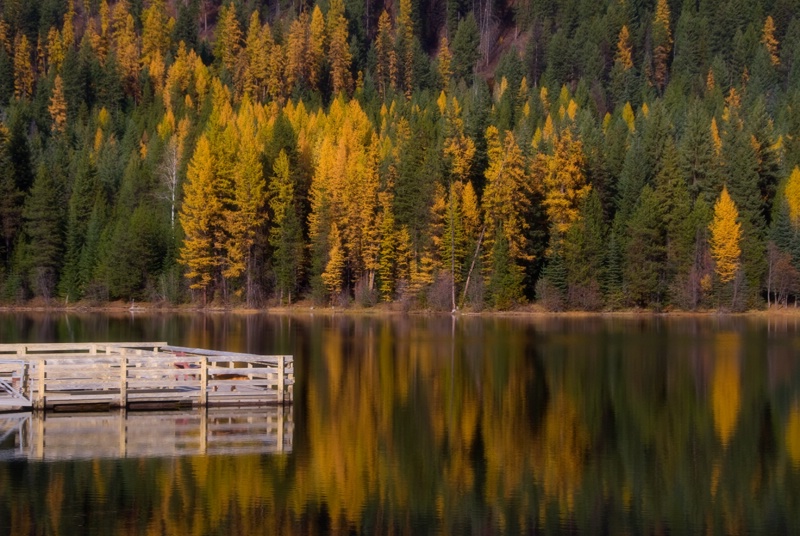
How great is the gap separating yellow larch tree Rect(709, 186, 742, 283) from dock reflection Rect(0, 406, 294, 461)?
65.4 meters

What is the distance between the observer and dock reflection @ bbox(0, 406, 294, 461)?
29250 millimetres

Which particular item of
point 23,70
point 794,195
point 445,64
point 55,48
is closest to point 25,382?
point 794,195

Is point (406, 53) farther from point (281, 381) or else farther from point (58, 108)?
point (281, 381)

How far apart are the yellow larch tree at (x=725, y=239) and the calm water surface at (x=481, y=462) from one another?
41.9 m

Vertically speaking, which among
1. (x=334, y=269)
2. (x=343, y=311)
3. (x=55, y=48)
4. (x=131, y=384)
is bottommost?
(x=131, y=384)

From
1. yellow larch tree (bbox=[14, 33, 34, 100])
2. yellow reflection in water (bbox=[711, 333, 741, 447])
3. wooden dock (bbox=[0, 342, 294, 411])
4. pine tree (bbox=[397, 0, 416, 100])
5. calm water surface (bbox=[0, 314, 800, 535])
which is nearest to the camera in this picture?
calm water surface (bbox=[0, 314, 800, 535])

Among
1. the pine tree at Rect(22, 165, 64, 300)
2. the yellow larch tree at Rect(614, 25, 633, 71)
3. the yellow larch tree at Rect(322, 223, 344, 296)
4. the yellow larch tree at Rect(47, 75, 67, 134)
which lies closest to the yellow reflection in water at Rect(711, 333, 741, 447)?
the yellow larch tree at Rect(322, 223, 344, 296)

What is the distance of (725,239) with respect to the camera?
314 feet

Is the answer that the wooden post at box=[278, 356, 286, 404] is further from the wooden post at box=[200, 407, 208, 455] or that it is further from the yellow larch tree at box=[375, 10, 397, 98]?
the yellow larch tree at box=[375, 10, 397, 98]

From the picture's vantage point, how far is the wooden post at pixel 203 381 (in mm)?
35719

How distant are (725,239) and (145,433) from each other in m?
72.3

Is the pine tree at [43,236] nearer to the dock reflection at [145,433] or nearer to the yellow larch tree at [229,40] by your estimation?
the dock reflection at [145,433]

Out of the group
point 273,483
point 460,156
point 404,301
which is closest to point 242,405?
point 273,483

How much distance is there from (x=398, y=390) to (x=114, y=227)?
7010 centimetres
